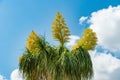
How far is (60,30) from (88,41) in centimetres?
210

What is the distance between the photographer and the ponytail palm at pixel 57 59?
29.9 meters

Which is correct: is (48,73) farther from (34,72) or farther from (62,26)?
(62,26)

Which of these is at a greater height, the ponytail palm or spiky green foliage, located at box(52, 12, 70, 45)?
Answer: spiky green foliage, located at box(52, 12, 70, 45)

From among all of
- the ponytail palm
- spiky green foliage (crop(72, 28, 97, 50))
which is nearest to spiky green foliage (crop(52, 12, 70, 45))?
the ponytail palm

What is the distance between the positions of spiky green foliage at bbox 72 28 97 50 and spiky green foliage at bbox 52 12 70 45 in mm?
996

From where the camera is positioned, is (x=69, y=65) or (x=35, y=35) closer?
(x=69, y=65)

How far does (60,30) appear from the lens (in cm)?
3206

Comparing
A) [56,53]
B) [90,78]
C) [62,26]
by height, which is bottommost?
[90,78]

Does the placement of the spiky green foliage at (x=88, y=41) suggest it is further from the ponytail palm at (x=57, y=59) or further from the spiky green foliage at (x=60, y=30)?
the spiky green foliage at (x=60, y=30)

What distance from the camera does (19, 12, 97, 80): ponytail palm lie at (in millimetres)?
29891

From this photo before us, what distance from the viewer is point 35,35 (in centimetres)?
3238

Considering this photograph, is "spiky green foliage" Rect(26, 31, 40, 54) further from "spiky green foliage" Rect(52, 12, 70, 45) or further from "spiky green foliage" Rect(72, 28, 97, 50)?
"spiky green foliage" Rect(72, 28, 97, 50)

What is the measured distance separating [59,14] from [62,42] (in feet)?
6.44

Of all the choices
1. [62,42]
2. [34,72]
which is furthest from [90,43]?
[34,72]
